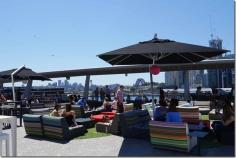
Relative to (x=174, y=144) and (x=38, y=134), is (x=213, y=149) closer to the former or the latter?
(x=174, y=144)

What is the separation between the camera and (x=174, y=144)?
6.53 metres

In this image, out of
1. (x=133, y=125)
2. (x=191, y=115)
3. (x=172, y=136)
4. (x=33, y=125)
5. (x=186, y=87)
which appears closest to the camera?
(x=172, y=136)

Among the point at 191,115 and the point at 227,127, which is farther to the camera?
the point at 191,115

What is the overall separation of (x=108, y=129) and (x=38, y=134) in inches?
78.0

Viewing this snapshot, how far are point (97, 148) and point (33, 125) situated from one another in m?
2.56

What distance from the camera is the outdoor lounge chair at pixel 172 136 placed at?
635 centimetres

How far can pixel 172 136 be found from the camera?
6.49 meters

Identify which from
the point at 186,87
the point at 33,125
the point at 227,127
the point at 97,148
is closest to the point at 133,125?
the point at 97,148

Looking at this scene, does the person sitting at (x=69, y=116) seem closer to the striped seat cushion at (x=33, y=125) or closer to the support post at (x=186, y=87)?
the striped seat cushion at (x=33, y=125)

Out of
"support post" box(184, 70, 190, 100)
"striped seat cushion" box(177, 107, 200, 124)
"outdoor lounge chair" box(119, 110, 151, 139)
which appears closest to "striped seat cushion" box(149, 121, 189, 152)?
"outdoor lounge chair" box(119, 110, 151, 139)

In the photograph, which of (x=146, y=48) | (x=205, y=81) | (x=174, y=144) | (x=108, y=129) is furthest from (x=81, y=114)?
(x=205, y=81)

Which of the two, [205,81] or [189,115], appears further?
[205,81]

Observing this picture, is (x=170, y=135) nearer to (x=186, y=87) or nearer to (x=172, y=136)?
(x=172, y=136)

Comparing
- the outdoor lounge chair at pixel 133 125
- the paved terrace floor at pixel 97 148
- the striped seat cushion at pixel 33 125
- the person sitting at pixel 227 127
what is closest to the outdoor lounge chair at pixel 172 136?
the paved terrace floor at pixel 97 148
